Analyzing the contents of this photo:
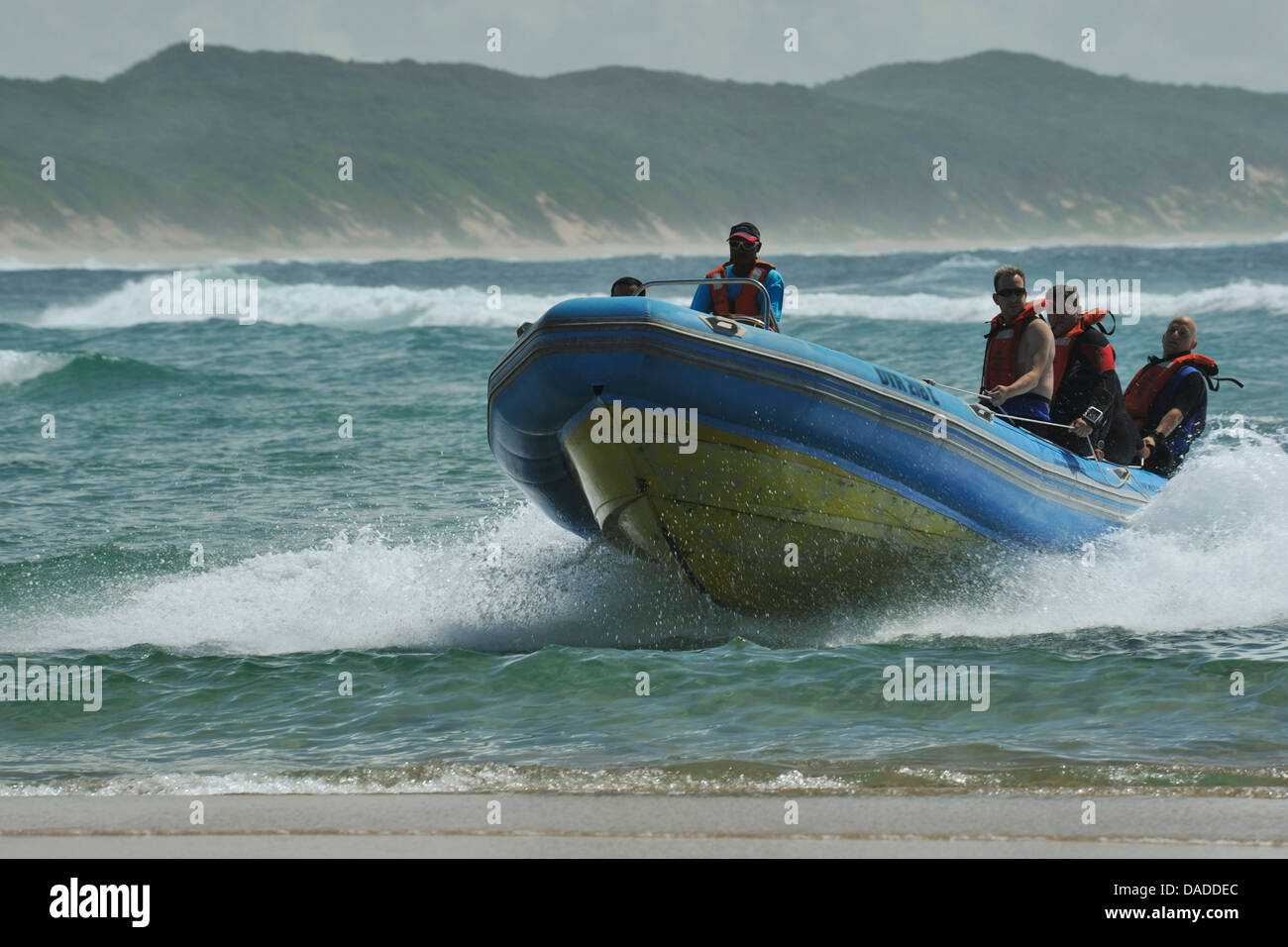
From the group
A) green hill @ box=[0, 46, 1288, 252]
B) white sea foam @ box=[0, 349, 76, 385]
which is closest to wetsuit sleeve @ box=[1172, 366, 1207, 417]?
white sea foam @ box=[0, 349, 76, 385]

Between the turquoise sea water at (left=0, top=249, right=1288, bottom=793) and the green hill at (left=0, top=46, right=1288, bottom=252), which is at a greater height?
the green hill at (left=0, top=46, right=1288, bottom=252)

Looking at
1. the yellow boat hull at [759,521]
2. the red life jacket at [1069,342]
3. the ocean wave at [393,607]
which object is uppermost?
the red life jacket at [1069,342]

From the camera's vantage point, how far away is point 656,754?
5.30 m

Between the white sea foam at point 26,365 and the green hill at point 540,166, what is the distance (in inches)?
3407

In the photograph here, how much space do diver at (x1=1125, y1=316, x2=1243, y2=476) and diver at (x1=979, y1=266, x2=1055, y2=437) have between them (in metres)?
1.03

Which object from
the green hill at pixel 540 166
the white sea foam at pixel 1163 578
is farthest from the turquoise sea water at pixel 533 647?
the green hill at pixel 540 166

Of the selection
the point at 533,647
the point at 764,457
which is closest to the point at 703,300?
the point at 764,457

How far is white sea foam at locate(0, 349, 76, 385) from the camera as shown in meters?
18.5

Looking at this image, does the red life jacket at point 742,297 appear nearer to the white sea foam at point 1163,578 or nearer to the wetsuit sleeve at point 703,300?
the wetsuit sleeve at point 703,300

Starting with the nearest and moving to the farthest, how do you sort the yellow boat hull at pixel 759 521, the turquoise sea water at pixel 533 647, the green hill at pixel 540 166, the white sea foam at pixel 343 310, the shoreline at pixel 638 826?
the shoreline at pixel 638 826 < the turquoise sea water at pixel 533 647 < the yellow boat hull at pixel 759 521 < the white sea foam at pixel 343 310 < the green hill at pixel 540 166

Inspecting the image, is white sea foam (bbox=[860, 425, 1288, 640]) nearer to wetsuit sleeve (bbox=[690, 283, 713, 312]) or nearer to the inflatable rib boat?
the inflatable rib boat

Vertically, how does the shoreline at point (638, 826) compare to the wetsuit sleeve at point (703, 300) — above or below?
below

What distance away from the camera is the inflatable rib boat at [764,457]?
6293 millimetres

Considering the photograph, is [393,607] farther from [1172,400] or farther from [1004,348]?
[1172,400]
